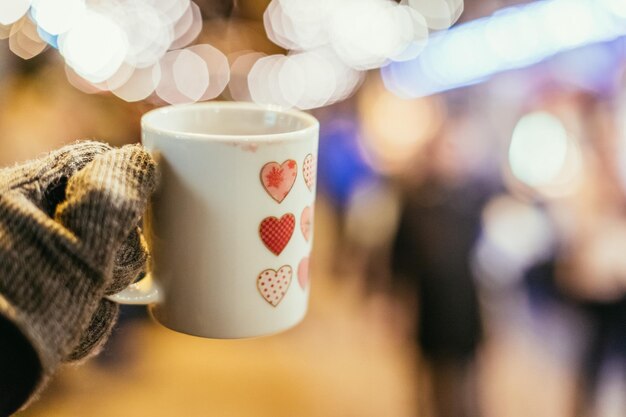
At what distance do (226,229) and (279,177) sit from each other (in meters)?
0.06

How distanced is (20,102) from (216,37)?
2.68 feet

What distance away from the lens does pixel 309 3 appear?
102 inches

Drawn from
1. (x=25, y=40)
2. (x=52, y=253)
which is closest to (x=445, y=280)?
(x=52, y=253)

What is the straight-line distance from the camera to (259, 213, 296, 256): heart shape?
538 millimetres

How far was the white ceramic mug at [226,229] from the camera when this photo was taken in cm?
52

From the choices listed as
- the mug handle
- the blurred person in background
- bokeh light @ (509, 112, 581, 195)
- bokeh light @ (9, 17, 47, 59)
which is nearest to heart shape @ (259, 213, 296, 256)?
the mug handle

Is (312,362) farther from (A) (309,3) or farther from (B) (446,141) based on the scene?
(A) (309,3)

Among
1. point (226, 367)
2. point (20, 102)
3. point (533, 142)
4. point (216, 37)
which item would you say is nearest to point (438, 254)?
point (226, 367)

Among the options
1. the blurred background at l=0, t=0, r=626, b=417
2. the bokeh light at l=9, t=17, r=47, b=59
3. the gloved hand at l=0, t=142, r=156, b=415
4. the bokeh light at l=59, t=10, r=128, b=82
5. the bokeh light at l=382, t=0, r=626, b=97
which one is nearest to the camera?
the gloved hand at l=0, t=142, r=156, b=415

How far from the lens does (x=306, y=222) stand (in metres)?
0.58

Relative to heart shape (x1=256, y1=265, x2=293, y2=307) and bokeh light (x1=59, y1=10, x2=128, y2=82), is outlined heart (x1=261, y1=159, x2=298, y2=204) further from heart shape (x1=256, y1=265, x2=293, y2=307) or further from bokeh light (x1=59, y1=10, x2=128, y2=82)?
bokeh light (x1=59, y1=10, x2=128, y2=82)

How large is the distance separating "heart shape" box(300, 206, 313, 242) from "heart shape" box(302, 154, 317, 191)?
0.07 feet

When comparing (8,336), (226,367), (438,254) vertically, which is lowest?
(226,367)

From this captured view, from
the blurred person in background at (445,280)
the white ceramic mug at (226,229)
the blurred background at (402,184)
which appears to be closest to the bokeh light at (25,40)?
the blurred background at (402,184)
